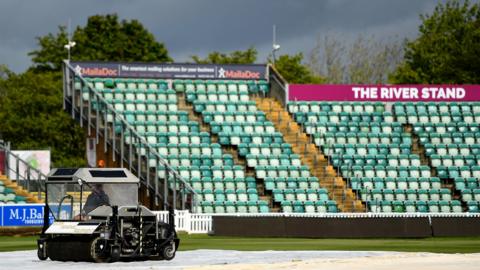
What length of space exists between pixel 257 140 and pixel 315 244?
2260 cm

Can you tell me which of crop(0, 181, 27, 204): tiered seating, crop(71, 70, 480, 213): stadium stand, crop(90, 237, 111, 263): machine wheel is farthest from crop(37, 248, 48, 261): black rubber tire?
crop(71, 70, 480, 213): stadium stand

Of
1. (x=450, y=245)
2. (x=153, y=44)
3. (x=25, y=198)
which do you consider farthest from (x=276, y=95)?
(x=153, y=44)

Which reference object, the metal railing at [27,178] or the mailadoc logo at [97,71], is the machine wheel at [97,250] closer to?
the metal railing at [27,178]

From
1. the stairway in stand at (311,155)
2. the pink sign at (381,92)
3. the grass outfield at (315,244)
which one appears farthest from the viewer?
the pink sign at (381,92)

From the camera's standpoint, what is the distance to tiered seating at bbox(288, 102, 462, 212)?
5994 cm

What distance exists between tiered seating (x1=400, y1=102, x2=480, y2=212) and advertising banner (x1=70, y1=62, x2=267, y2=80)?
8651 mm

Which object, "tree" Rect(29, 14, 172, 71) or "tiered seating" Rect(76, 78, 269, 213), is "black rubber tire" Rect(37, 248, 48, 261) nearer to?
"tiered seating" Rect(76, 78, 269, 213)

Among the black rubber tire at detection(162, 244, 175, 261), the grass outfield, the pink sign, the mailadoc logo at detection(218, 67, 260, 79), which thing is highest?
the mailadoc logo at detection(218, 67, 260, 79)

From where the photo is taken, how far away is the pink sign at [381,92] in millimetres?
66812

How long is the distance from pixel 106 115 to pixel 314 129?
453 inches

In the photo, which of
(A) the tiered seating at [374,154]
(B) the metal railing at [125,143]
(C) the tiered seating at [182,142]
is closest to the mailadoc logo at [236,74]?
(C) the tiered seating at [182,142]

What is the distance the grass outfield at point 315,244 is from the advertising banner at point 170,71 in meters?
19.3

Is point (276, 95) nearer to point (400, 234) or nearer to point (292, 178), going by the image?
point (292, 178)

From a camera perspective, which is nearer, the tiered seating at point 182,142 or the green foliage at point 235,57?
the tiered seating at point 182,142
